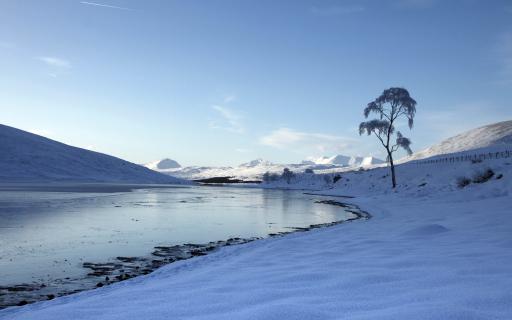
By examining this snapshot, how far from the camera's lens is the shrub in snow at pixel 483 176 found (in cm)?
3272

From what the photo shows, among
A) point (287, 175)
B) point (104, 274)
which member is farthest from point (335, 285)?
point (287, 175)

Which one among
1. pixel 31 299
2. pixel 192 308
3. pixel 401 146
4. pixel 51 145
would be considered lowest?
pixel 31 299

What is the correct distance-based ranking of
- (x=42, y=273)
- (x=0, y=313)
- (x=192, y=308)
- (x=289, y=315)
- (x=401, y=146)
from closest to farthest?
(x=289, y=315) → (x=192, y=308) → (x=0, y=313) → (x=42, y=273) → (x=401, y=146)

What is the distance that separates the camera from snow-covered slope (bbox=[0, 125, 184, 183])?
420 ft

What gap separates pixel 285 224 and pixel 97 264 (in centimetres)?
1413

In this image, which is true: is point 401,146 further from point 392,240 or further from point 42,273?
point 42,273

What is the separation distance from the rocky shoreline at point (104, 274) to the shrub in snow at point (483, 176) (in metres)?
25.3

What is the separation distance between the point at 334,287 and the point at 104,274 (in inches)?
312

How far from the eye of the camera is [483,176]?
33062 millimetres

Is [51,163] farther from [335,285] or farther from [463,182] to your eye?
[335,285]

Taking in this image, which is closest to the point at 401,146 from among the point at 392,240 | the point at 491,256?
the point at 392,240

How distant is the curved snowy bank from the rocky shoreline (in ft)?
2.95

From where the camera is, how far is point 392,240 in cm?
1329

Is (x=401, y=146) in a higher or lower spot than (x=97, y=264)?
higher
